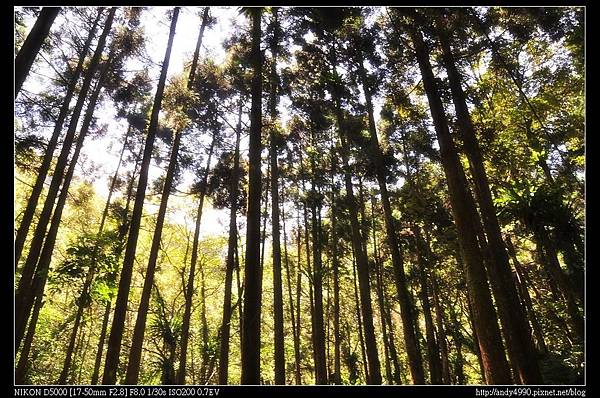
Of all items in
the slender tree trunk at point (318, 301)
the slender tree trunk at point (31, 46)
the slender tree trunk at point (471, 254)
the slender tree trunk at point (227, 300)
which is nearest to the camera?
the slender tree trunk at point (31, 46)

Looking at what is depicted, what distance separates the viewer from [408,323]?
10305 millimetres

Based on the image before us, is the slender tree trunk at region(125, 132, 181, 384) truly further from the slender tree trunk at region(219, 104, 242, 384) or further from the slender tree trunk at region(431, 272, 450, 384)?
the slender tree trunk at region(431, 272, 450, 384)

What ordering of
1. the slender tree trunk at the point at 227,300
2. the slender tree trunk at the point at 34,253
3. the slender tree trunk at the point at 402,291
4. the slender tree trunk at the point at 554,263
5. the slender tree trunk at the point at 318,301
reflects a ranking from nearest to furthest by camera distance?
the slender tree trunk at the point at 554,263
the slender tree trunk at the point at 34,253
the slender tree trunk at the point at 402,291
the slender tree trunk at the point at 227,300
the slender tree trunk at the point at 318,301

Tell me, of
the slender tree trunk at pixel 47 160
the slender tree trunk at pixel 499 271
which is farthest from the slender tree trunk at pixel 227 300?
the slender tree trunk at pixel 499 271

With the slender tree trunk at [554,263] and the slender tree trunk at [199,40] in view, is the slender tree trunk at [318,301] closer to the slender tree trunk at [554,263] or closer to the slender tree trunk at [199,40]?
the slender tree trunk at [199,40]

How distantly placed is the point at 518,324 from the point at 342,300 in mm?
20999

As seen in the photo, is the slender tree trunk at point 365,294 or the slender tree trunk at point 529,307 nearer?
the slender tree trunk at point 365,294

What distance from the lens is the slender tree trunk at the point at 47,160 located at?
342 inches

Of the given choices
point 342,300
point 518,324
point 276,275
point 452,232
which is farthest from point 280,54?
point 342,300

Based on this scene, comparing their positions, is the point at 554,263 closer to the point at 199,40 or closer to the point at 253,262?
the point at 253,262

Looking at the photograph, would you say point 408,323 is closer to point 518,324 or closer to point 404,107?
point 518,324

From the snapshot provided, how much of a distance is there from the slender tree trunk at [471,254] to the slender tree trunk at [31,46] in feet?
23.3

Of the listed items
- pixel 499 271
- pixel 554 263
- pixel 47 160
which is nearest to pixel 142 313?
pixel 47 160
